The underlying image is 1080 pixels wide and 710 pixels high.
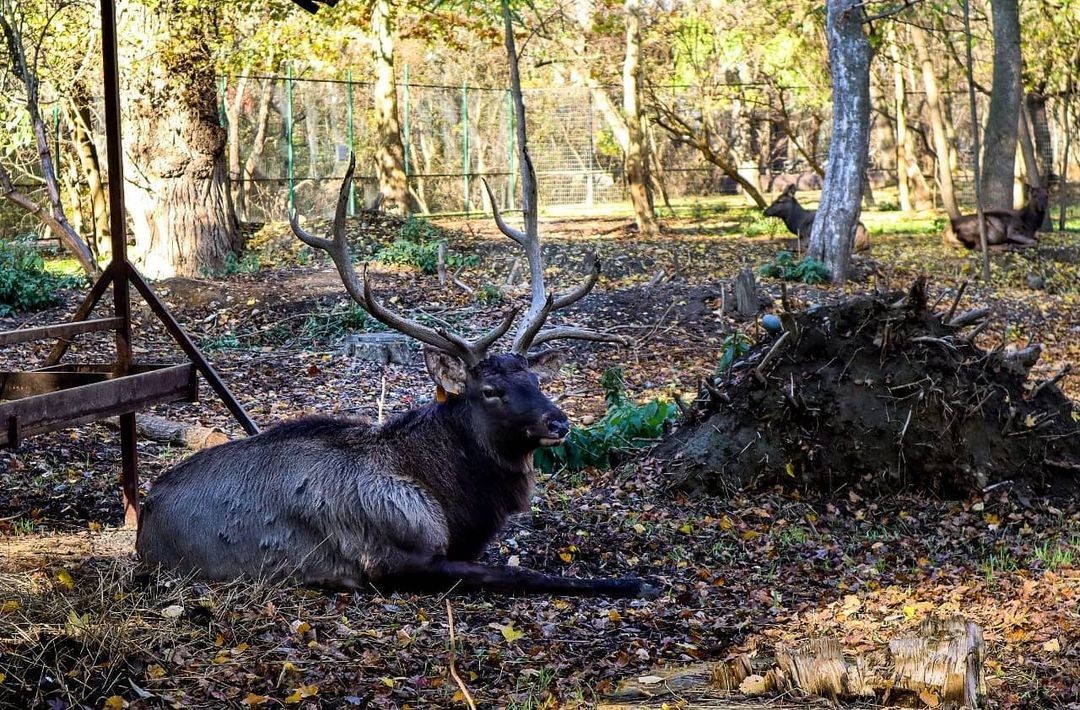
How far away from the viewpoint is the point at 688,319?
14.9 metres

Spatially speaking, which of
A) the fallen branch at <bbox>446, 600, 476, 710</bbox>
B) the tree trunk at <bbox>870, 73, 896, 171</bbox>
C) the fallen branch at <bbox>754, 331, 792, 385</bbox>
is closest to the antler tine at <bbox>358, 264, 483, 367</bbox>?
the fallen branch at <bbox>446, 600, 476, 710</bbox>

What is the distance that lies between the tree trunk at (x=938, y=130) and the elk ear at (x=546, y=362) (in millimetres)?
15705

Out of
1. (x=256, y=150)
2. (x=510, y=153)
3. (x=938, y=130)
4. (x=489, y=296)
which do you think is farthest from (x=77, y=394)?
(x=938, y=130)

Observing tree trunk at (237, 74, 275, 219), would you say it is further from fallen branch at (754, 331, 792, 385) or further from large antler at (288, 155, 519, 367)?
large antler at (288, 155, 519, 367)

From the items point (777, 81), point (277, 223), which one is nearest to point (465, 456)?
point (277, 223)

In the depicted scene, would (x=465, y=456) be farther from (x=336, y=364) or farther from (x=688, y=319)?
(x=688, y=319)

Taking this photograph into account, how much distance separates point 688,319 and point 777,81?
596 inches

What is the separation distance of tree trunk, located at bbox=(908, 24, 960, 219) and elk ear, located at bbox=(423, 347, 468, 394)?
16.2 m

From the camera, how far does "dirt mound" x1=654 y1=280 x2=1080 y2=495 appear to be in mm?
8469

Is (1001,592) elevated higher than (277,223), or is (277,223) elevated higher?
(277,223)

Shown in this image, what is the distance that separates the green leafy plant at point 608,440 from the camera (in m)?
9.29

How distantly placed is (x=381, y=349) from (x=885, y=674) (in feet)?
30.3

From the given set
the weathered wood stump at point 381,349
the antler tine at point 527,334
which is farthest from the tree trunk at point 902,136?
the antler tine at point 527,334

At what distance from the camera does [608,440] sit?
9.34 meters
